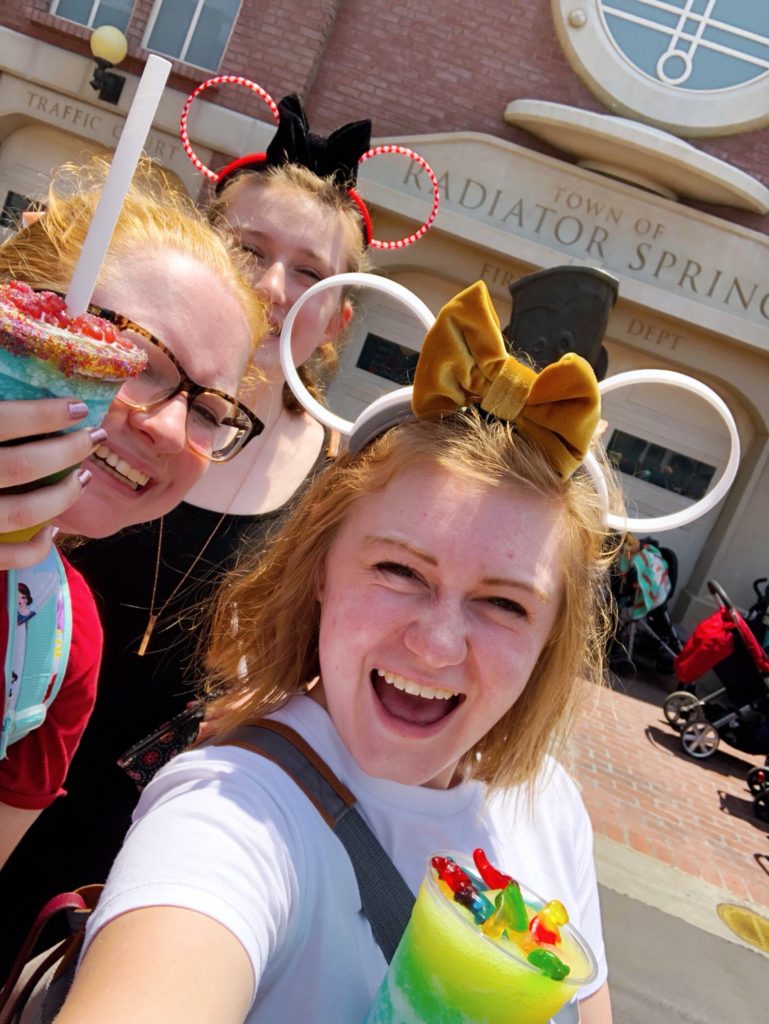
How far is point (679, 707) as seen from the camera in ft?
26.3

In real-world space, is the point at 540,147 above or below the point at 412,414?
above

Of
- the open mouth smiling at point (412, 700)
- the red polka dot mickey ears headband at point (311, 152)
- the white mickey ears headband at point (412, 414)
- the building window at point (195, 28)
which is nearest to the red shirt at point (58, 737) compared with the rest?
the open mouth smiling at point (412, 700)

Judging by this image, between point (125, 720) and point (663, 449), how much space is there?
33.9 ft

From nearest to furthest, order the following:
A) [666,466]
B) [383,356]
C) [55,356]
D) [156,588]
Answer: [55,356]
[156,588]
[666,466]
[383,356]

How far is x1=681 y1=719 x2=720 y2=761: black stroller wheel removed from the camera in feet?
24.2

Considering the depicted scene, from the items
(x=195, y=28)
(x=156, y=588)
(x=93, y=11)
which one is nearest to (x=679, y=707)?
(x=156, y=588)

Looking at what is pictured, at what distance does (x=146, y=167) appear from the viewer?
6.81ft

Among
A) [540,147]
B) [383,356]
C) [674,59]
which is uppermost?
[674,59]

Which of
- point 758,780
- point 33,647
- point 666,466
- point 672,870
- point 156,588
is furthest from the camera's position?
point 666,466

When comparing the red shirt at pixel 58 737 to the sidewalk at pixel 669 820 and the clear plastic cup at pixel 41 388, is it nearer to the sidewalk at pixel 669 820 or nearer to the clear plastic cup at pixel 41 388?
the clear plastic cup at pixel 41 388

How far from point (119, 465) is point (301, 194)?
3.97 ft

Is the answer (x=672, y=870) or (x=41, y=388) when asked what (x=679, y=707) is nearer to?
(x=672, y=870)

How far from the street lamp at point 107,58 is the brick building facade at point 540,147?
0.16m

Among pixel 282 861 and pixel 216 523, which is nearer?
pixel 282 861
